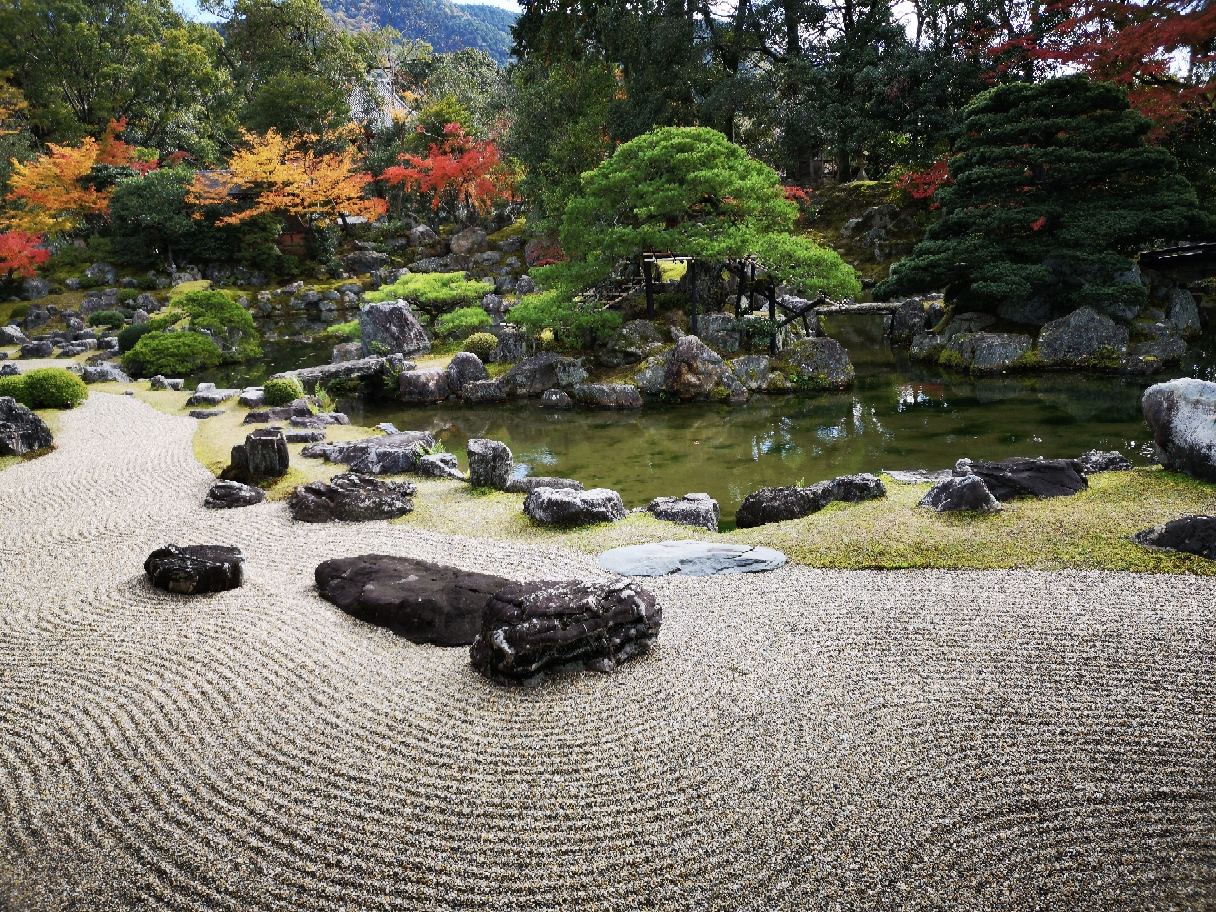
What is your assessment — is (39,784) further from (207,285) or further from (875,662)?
(207,285)

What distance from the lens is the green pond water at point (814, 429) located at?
1029 cm

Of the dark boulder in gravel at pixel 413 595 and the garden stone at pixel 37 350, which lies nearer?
the dark boulder in gravel at pixel 413 595

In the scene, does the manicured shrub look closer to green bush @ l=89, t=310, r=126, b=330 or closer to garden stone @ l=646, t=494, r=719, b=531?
garden stone @ l=646, t=494, r=719, b=531

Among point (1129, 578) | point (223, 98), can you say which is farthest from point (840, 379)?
point (223, 98)

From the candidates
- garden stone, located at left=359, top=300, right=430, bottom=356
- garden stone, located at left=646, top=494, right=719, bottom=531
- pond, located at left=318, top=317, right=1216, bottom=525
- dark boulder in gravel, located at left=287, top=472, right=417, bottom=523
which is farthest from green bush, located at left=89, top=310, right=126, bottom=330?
garden stone, located at left=646, top=494, right=719, bottom=531

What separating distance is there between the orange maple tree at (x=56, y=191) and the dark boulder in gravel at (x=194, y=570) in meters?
27.0

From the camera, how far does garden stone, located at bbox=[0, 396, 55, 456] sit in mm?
10227

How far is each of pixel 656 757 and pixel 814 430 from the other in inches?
372

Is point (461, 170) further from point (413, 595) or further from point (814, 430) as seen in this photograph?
point (413, 595)

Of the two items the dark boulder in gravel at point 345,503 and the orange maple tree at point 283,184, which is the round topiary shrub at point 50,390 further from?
the orange maple tree at point 283,184

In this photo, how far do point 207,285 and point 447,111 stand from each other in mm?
11963

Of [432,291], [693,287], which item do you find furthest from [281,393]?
[693,287]

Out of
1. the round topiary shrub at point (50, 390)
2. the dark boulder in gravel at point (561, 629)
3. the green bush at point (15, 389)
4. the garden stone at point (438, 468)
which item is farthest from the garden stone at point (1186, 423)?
the green bush at point (15, 389)

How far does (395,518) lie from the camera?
305 inches
